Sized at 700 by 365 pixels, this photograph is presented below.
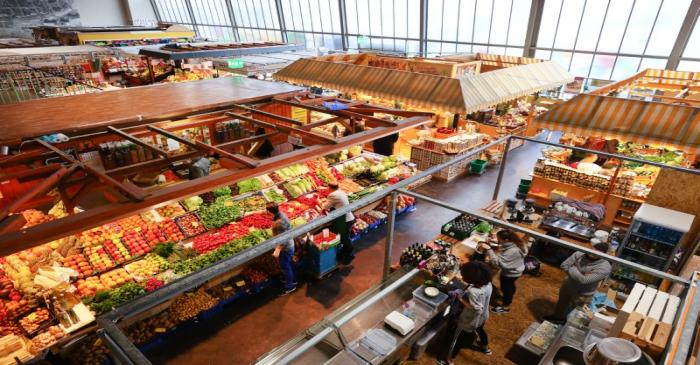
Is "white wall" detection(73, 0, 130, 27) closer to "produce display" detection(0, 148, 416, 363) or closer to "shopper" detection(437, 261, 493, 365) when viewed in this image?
"produce display" detection(0, 148, 416, 363)

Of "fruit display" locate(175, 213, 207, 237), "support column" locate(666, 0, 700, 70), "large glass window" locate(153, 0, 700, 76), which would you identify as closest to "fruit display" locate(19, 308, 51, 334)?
"fruit display" locate(175, 213, 207, 237)

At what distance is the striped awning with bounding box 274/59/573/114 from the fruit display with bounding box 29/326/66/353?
22.3 ft

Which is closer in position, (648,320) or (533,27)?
(648,320)

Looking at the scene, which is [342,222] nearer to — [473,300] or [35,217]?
[473,300]

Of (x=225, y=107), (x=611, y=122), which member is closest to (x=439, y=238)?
(x=611, y=122)

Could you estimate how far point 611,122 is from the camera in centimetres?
687

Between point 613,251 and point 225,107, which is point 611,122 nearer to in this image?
point 613,251

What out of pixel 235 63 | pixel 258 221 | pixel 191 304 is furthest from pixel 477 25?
pixel 191 304

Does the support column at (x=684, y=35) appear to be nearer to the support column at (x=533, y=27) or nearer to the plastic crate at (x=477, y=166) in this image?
the support column at (x=533, y=27)

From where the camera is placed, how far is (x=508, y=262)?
5312 millimetres

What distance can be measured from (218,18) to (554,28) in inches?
1159

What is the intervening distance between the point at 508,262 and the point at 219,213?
5.93 metres

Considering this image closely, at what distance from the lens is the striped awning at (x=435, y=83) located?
21.9 ft

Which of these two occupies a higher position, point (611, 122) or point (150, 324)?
point (611, 122)
